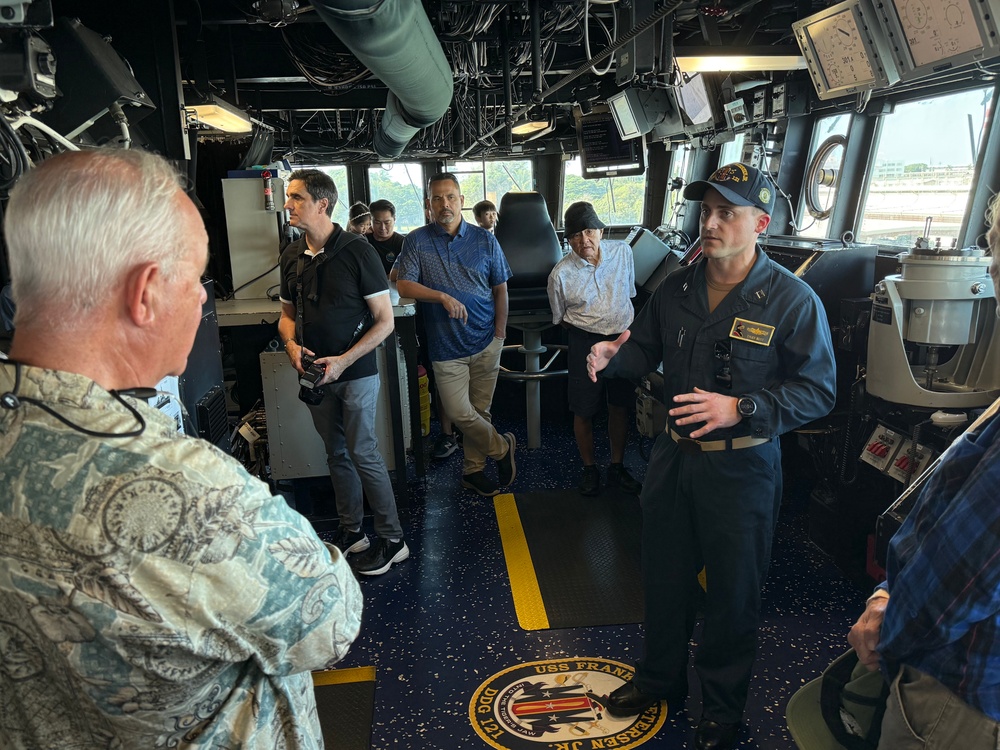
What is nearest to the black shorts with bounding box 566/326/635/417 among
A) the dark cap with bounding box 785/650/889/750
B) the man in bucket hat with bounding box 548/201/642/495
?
the man in bucket hat with bounding box 548/201/642/495

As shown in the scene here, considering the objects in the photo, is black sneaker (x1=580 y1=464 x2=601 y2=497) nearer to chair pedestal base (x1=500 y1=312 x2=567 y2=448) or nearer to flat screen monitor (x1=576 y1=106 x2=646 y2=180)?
chair pedestal base (x1=500 y1=312 x2=567 y2=448)

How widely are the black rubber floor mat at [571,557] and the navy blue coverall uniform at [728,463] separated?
77 centimetres

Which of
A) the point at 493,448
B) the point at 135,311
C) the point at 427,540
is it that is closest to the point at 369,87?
the point at 493,448

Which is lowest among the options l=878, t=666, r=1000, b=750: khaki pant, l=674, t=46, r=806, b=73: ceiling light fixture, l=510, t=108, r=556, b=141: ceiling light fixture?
l=878, t=666, r=1000, b=750: khaki pant

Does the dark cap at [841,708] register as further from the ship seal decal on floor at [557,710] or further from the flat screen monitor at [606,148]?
the flat screen monitor at [606,148]

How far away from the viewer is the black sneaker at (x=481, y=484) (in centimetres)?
450

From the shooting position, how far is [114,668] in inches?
35.5

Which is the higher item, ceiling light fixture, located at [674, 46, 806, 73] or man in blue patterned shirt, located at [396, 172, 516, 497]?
ceiling light fixture, located at [674, 46, 806, 73]

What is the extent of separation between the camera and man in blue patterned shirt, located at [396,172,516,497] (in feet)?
14.1

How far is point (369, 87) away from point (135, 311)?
8.04 m

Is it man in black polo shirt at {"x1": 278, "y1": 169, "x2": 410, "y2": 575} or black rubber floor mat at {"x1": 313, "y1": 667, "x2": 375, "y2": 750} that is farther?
man in black polo shirt at {"x1": 278, "y1": 169, "x2": 410, "y2": 575}

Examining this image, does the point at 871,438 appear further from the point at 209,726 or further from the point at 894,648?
the point at 209,726

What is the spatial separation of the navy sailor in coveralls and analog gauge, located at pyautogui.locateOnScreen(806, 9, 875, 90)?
60.5 inches

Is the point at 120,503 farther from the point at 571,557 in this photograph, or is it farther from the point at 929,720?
the point at 571,557
